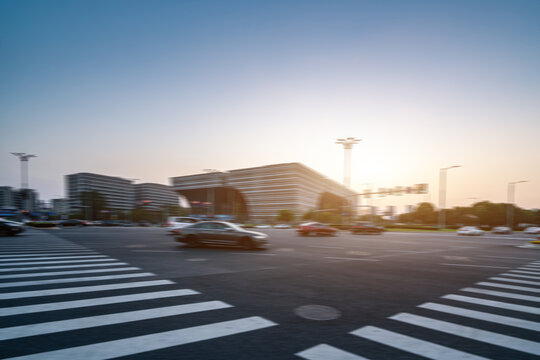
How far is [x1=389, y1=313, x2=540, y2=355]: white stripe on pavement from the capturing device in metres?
3.56

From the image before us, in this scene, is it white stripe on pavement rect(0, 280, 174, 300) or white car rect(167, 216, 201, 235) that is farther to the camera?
white car rect(167, 216, 201, 235)

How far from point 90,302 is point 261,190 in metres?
120

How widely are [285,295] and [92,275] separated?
5153 mm

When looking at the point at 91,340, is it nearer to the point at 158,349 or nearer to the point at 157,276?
the point at 158,349

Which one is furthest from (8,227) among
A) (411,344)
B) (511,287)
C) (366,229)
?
(366,229)

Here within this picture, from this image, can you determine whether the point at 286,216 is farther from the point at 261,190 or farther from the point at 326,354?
the point at 326,354

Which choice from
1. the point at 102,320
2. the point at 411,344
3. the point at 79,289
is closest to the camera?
the point at 411,344

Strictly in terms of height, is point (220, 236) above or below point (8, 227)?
above

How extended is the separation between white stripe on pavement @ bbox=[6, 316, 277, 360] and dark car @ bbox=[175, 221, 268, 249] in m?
9.66

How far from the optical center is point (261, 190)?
411ft

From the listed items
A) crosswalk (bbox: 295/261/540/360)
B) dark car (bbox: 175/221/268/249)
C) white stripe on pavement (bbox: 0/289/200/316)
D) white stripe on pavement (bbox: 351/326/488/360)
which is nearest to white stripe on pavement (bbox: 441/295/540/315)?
crosswalk (bbox: 295/261/540/360)

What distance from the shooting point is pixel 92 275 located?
7.06 m

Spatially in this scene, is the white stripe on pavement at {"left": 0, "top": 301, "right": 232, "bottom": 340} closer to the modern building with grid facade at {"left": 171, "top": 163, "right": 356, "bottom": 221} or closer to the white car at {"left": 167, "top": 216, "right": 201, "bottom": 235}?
the white car at {"left": 167, "top": 216, "right": 201, "bottom": 235}

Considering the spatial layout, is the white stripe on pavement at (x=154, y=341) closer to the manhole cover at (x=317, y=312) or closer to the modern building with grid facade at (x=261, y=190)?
the manhole cover at (x=317, y=312)
